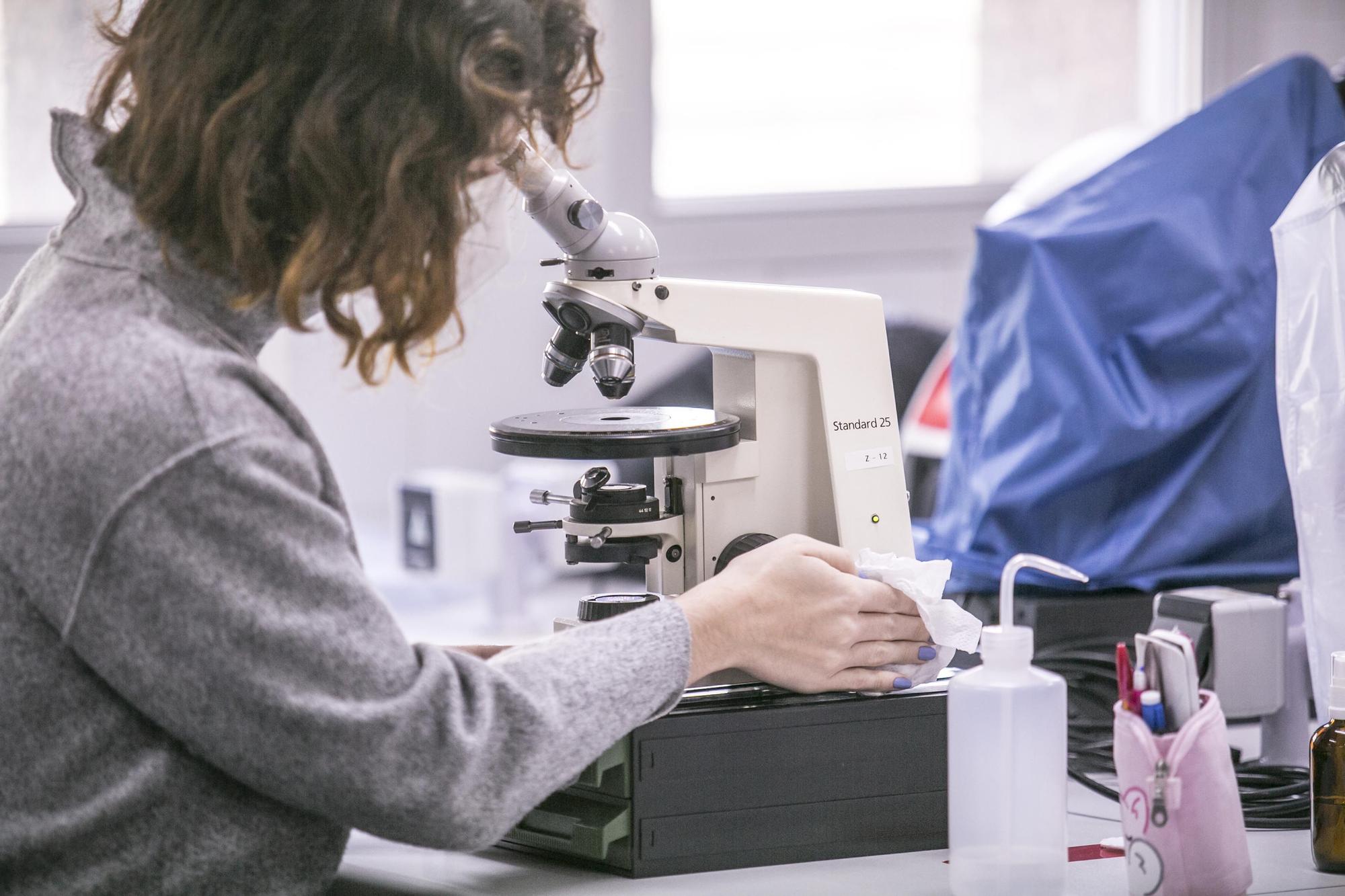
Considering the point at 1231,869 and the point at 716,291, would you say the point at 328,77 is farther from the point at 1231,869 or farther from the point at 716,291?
the point at 1231,869

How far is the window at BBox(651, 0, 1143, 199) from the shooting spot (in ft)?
11.5

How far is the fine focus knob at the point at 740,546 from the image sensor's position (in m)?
1.11

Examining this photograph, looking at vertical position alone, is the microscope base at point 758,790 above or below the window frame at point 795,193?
below

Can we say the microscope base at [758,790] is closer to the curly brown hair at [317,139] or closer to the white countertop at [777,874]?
the white countertop at [777,874]

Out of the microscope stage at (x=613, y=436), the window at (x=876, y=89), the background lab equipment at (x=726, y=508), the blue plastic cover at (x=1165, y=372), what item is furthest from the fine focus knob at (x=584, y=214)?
the window at (x=876, y=89)

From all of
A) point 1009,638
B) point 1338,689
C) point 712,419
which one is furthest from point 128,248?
point 1338,689

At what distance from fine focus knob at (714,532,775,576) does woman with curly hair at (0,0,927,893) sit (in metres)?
0.24

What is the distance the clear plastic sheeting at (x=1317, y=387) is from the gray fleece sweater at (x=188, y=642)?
26.0 inches

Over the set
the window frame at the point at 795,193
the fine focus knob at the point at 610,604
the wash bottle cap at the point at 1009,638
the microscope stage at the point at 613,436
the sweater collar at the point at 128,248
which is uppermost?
the window frame at the point at 795,193

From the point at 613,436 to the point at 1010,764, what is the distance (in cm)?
35

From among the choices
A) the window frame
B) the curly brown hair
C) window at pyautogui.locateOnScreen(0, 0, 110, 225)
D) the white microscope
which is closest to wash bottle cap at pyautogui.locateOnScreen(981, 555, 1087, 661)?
the white microscope

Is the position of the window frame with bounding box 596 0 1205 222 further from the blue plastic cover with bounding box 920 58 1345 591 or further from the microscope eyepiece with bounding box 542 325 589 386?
the microscope eyepiece with bounding box 542 325 589 386

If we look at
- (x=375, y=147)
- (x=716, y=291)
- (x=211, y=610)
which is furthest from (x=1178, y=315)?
(x=211, y=610)

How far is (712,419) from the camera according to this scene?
3.71 ft
